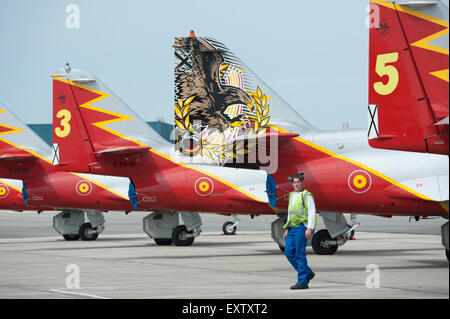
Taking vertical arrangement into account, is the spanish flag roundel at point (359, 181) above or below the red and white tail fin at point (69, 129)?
below

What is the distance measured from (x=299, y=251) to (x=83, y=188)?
15.2 m

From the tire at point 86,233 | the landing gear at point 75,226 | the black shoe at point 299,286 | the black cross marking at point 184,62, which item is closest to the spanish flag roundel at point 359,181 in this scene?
the black cross marking at point 184,62

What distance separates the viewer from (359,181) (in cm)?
1908

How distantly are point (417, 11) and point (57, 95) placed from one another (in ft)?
46.3

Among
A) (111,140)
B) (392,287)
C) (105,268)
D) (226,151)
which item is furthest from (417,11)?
(111,140)

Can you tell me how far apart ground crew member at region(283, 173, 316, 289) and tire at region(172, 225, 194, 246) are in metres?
12.6

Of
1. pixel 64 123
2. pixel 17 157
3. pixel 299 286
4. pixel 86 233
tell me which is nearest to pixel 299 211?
pixel 299 286

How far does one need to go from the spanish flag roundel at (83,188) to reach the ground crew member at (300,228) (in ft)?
48.5

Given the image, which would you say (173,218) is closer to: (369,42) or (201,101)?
(201,101)

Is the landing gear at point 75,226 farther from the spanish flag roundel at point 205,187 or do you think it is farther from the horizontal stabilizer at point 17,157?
the spanish flag roundel at point 205,187

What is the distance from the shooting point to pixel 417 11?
1574cm

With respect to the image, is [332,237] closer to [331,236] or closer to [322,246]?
[331,236]

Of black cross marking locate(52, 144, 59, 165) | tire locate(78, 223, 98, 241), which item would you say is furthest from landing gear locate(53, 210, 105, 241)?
black cross marking locate(52, 144, 59, 165)

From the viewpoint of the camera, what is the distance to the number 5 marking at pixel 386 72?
16.2 meters
